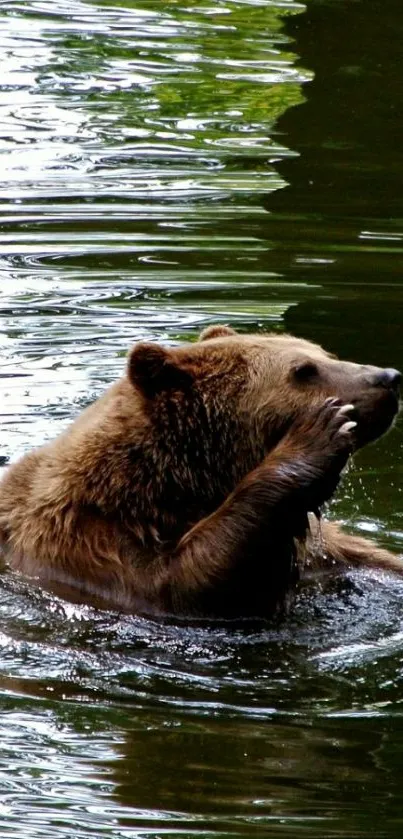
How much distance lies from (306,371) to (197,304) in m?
4.39

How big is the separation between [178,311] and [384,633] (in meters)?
4.85

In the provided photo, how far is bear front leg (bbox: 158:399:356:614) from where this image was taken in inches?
284

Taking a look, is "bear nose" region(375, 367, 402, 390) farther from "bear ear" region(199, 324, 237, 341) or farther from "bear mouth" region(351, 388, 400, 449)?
"bear ear" region(199, 324, 237, 341)

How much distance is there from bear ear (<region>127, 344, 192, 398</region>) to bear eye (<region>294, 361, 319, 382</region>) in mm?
483

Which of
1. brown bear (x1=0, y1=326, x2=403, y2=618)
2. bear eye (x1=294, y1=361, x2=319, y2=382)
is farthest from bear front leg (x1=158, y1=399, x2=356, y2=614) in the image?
bear eye (x1=294, y1=361, x2=319, y2=382)

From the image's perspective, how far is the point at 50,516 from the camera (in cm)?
759

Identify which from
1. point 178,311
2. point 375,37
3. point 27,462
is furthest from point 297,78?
point 27,462

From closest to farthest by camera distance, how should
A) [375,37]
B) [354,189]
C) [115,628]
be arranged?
[115,628] → [354,189] → [375,37]

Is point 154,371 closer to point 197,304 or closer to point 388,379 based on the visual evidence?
point 388,379

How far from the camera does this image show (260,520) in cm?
723

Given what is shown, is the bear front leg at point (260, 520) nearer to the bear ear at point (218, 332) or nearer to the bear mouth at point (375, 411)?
the bear mouth at point (375, 411)

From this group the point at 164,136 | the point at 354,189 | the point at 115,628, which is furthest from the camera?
the point at 164,136

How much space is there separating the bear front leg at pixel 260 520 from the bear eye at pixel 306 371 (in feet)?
1.12

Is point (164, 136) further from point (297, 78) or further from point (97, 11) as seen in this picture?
point (97, 11)
